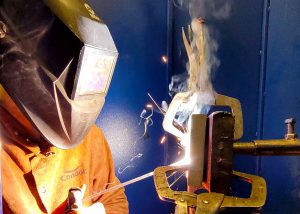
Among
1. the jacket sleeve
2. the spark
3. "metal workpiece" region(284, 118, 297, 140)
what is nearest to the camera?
"metal workpiece" region(284, 118, 297, 140)

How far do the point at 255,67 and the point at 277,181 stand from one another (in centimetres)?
102

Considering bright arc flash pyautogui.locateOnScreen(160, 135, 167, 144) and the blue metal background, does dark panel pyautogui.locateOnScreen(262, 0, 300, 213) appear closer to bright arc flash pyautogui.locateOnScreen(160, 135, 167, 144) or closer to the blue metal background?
the blue metal background

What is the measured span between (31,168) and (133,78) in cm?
138

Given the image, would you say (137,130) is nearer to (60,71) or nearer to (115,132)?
(115,132)

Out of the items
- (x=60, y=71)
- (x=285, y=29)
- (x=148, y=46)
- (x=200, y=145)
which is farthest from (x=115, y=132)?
(x=200, y=145)

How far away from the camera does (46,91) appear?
121 centimetres

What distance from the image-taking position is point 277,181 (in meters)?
2.69

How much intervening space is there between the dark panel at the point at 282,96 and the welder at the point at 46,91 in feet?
5.66

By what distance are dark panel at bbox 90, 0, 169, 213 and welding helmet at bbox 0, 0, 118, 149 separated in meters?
1.24

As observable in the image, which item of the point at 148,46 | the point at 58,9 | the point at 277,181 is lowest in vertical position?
the point at 277,181

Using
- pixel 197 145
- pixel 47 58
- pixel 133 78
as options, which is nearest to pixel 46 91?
pixel 47 58

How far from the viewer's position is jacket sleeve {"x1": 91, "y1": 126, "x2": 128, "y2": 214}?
5.60 feet

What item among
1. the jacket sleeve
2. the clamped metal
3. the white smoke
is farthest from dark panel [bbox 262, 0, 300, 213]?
the clamped metal

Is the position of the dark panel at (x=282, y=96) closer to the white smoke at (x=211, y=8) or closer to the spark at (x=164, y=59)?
the white smoke at (x=211, y=8)
